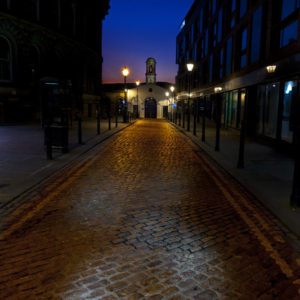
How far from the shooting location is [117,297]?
2766 mm

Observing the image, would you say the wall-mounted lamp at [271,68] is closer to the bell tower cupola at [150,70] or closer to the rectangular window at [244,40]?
the rectangular window at [244,40]

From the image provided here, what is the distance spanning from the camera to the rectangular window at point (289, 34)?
39.9 feet

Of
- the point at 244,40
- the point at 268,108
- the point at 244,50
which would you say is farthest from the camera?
the point at 244,40

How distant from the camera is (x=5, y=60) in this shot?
81.8ft

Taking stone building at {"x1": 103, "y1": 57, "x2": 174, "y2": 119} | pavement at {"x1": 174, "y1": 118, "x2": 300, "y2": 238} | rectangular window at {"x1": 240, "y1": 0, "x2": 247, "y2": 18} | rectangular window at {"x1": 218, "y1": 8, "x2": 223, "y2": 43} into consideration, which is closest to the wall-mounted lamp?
pavement at {"x1": 174, "y1": 118, "x2": 300, "y2": 238}

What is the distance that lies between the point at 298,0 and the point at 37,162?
1123cm

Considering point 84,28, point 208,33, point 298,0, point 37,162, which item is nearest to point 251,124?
point 298,0

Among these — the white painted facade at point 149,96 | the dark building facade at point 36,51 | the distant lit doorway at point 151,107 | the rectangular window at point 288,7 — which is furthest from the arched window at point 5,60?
the distant lit doorway at point 151,107

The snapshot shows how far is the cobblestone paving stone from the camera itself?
Result: 2.91 metres

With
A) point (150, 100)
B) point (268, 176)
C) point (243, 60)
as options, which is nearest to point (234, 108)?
point (243, 60)

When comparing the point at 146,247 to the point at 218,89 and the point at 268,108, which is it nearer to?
the point at 268,108

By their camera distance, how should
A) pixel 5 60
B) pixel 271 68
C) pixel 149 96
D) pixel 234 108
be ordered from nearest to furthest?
1. pixel 271 68
2. pixel 234 108
3. pixel 5 60
4. pixel 149 96

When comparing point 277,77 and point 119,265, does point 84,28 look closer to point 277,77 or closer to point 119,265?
point 277,77

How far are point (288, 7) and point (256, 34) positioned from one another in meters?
4.23
